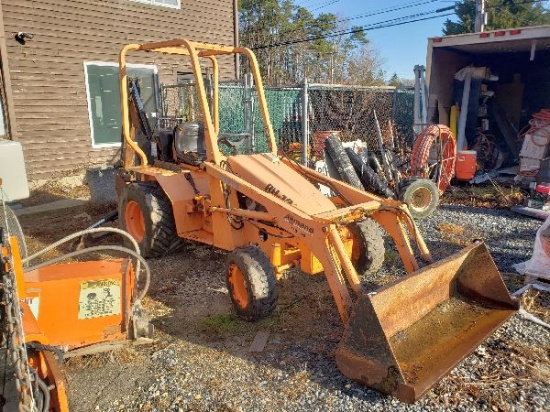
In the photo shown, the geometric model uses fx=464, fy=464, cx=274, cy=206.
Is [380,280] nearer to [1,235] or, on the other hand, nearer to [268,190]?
[268,190]

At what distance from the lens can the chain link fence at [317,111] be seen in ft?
37.4

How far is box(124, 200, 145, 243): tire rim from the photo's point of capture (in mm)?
5809

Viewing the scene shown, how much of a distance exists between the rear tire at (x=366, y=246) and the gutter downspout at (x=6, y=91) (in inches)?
312

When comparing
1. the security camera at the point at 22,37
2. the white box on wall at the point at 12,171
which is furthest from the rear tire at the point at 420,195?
the security camera at the point at 22,37

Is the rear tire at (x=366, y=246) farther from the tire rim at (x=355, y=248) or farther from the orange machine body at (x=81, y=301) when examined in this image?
the orange machine body at (x=81, y=301)

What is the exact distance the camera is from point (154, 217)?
5148mm

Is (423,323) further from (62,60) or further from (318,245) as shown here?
(62,60)

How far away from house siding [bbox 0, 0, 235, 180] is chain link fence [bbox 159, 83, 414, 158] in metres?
1.59

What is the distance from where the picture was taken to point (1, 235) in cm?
224

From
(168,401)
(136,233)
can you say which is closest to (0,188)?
(168,401)

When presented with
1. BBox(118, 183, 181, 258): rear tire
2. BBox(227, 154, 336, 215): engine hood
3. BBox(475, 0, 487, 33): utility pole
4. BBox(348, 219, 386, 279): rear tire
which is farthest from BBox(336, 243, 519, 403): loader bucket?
BBox(475, 0, 487, 33): utility pole

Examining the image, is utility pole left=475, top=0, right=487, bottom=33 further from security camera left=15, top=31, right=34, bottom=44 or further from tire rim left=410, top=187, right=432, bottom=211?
security camera left=15, top=31, right=34, bottom=44

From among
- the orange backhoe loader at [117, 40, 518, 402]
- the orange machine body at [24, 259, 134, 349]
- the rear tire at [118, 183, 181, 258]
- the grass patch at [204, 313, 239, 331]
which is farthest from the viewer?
the rear tire at [118, 183, 181, 258]

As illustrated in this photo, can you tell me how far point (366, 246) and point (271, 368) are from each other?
1.71 metres
